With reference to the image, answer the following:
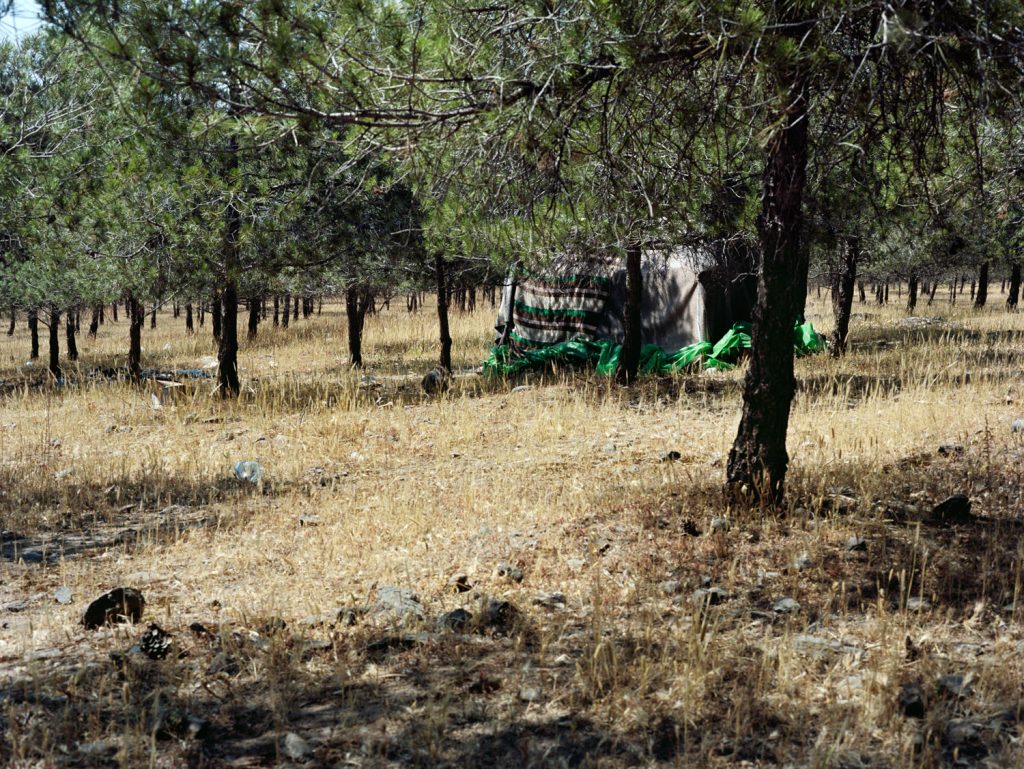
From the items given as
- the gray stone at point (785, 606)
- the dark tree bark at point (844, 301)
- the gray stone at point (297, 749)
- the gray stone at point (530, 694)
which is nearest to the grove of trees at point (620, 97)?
the gray stone at point (785, 606)

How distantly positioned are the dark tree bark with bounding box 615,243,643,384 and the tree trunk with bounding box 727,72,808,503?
21.1ft

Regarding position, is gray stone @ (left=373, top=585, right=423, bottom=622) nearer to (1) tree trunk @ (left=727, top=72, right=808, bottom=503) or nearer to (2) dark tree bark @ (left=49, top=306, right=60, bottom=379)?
(1) tree trunk @ (left=727, top=72, right=808, bottom=503)

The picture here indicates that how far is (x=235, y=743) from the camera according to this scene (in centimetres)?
337

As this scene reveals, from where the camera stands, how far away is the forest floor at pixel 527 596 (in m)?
3.38

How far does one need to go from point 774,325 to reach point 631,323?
730 cm

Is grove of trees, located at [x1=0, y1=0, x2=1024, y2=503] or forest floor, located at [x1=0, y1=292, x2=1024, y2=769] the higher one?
grove of trees, located at [x1=0, y1=0, x2=1024, y2=503]

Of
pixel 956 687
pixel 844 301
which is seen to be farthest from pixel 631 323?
pixel 956 687

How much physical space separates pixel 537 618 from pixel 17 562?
145 inches

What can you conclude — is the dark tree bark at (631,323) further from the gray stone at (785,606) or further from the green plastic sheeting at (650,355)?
the gray stone at (785,606)

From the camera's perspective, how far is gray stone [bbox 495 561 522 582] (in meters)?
5.13

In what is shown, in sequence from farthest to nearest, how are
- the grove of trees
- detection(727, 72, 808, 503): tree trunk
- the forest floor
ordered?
detection(727, 72, 808, 503): tree trunk < the grove of trees < the forest floor

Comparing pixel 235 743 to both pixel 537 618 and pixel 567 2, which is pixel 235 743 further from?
pixel 567 2

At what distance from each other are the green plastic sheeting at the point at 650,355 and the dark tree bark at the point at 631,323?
829mm

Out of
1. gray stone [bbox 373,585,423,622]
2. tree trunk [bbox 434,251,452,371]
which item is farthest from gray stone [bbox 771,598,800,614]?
tree trunk [bbox 434,251,452,371]
